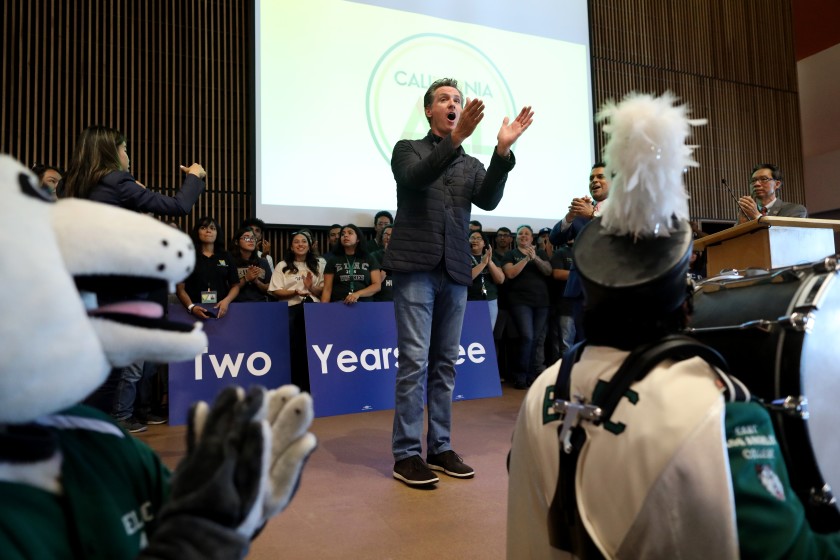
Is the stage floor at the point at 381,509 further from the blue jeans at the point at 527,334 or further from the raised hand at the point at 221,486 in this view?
the blue jeans at the point at 527,334

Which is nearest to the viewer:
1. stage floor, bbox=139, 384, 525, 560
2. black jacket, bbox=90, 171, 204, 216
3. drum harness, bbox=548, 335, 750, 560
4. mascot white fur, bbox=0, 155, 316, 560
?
mascot white fur, bbox=0, 155, 316, 560

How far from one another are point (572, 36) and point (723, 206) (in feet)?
9.79

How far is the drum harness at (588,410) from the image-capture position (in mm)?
739

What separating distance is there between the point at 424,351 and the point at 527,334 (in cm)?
293

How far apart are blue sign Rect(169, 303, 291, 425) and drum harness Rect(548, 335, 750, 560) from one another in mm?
3027

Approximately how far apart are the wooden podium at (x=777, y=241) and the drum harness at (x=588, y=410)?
1.59 m

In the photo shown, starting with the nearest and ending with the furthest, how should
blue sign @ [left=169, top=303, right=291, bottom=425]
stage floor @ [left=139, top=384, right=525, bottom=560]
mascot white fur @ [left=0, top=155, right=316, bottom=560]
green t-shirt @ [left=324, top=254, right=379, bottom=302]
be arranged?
mascot white fur @ [left=0, top=155, right=316, bottom=560]
stage floor @ [left=139, top=384, right=525, bottom=560]
blue sign @ [left=169, top=303, right=291, bottom=425]
green t-shirt @ [left=324, top=254, right=379, bottom=302]

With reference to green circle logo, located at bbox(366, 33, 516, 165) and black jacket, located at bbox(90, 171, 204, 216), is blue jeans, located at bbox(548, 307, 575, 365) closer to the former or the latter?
green circle logo, located at bbox(366, 33, 516, 165)

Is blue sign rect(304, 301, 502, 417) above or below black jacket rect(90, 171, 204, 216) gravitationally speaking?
below

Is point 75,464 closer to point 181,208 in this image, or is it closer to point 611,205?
point 611,205

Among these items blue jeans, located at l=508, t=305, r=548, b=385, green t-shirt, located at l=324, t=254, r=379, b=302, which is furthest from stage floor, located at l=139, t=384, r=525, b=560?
blue jeans, located at l=508, t=305, r=548, b=385

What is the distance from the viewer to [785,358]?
889mm

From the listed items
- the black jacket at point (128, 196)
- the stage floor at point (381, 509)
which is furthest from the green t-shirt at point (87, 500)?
the black jacket at point (128, 196)

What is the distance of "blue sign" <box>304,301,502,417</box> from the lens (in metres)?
3.65
